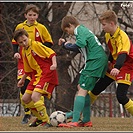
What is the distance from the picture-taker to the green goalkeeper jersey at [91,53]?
27.2 ft

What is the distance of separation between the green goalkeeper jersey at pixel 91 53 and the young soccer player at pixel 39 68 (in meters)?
0.53

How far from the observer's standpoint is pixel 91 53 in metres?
8.41

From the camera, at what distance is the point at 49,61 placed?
29.2ft

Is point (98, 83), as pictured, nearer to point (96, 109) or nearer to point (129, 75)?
point (129, 75)

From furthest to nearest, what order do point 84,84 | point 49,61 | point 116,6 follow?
point 116,6 < point 49,61 < point 84,84

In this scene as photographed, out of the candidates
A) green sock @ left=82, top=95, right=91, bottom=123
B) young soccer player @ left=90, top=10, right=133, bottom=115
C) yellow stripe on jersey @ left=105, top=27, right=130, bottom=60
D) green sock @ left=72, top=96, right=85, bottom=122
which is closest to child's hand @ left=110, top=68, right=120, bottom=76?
young soccer player @ left=90, top=10, right=133, bottom=115

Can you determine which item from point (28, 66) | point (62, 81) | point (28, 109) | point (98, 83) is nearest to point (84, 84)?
point (98, 83)

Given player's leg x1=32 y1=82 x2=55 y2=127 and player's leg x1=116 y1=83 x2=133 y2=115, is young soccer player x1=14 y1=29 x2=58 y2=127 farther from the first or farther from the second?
player's leg x1=116 y1=83 x2=133 y2=115

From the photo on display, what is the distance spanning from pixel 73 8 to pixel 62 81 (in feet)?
7.69

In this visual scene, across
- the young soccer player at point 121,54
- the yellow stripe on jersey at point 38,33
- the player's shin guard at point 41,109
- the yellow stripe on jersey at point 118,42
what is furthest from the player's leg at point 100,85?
the yellow stripe on jersey at point 38,33

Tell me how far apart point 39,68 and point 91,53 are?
3.10 ft

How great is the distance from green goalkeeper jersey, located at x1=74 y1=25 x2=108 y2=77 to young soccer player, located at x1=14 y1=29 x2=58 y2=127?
526 mm

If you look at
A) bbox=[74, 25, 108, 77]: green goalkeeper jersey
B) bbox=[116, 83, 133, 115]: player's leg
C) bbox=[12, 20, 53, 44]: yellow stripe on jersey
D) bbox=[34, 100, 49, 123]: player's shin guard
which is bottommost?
bbox=[34, 100, 49, 123]: player's shin guard

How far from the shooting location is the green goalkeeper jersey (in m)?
8.30
